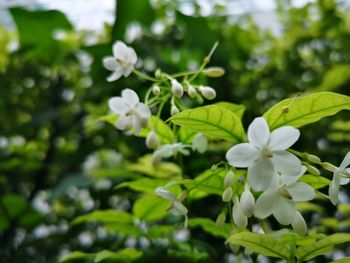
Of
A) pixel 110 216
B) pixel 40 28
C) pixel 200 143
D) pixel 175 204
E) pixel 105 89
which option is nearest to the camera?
pixel 175 204

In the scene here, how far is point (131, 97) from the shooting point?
25.9 inches

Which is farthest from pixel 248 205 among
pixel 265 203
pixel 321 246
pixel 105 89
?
pixel 105 89

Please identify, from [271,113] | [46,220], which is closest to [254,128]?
[271,113]

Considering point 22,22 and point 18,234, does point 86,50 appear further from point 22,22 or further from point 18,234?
point 18,234

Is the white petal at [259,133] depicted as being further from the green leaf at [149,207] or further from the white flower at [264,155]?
the green leaf at [149,207]

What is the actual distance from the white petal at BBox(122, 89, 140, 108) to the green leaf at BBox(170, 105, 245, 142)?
0.10 meters

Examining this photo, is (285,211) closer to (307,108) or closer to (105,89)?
(307,108)

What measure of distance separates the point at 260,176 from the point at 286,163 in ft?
0.10

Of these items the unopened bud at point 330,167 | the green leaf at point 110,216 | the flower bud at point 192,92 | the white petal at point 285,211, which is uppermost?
the flower bud at point 192,92

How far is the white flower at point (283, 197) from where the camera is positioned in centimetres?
54

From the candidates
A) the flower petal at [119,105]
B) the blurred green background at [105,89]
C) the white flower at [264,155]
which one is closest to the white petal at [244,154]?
the white flower at [264,155]

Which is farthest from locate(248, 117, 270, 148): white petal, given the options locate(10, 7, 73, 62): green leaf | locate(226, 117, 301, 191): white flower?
locate(10, 7, 73, 62): green leaf

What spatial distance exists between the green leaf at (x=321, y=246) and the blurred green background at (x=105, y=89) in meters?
0.60

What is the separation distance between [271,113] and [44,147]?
1.19 m
